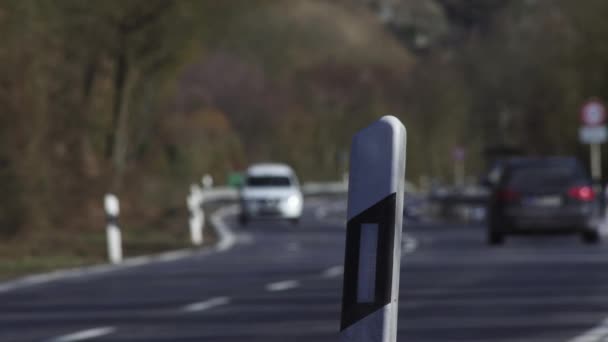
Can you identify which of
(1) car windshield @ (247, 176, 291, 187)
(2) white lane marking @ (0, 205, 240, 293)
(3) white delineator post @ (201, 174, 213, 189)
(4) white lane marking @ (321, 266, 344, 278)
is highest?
(3) white delineator post @ (201, 174, 213, 189)

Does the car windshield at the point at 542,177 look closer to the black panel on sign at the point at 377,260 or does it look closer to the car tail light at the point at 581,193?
the car tail light at the point at 581,193

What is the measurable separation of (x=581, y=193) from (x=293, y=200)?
895 inches

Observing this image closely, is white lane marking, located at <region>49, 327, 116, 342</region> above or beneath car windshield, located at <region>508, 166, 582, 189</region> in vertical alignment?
beneath

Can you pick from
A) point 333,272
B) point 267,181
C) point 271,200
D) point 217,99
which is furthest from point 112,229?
point 217,99

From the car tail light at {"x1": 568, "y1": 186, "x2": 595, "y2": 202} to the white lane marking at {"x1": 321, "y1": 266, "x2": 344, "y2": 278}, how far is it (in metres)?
8.34

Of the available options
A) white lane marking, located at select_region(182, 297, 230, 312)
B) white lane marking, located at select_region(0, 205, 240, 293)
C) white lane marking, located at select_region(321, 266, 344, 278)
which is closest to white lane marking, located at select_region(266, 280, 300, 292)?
white lane marking, located at select_region(321, 266, 344, 278)

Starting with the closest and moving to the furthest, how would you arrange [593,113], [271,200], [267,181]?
1. [593,113]
2. [271,200]
3. [267,181]

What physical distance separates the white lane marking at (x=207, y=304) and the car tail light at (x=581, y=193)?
15021mm

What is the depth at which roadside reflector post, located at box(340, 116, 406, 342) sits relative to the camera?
21.5ft

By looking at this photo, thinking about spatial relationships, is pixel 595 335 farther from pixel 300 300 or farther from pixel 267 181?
pixel 267 181

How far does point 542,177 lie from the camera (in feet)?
110

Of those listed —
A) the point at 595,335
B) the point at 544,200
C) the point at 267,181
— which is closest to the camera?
the point at 595,335

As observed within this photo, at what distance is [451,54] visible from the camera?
154 m

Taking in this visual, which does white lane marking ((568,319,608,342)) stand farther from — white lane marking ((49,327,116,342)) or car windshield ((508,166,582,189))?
car windshield ((508,166,582,189))
